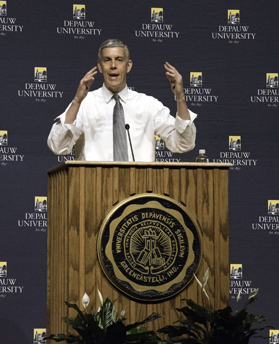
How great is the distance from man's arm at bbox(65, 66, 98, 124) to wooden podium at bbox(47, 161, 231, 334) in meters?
0.32

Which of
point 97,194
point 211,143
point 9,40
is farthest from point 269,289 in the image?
point 9,40

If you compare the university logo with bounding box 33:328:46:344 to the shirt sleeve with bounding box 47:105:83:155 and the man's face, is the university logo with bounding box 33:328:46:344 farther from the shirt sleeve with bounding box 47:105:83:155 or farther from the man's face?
the man's face

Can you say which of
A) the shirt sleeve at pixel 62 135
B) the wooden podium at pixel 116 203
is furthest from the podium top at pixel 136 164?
the shirt sleeve at pixel 62 135

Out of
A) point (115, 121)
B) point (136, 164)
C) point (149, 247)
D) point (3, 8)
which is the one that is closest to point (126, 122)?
point (115, 121)

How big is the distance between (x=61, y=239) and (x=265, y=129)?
8.70ft

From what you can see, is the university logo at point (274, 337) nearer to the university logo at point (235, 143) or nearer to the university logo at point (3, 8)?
the university logo at point (235, 143)

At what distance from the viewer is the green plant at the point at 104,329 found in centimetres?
222

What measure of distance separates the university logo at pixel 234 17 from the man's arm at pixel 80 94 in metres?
2.33

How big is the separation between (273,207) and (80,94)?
252cm

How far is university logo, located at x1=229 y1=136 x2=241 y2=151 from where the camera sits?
15.0 ft

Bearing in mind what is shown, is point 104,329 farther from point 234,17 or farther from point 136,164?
point 234,17

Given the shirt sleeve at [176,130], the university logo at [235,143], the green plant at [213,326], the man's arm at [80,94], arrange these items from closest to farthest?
the green plant at [213,326], the man's arm at [80,94], the shirt sleeve at [176,130], the university logo at [235,143]

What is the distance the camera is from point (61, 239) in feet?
8.29

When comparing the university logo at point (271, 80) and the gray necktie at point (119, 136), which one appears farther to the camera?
the university logo at point (271, 80)
